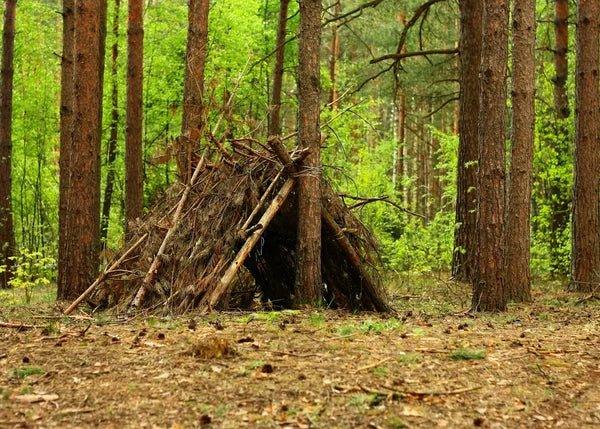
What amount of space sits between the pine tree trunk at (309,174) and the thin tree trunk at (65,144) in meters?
4.19

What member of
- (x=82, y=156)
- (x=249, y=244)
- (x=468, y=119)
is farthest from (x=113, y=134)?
(x=249, y=244)

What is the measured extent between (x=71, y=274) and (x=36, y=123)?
39.6ft

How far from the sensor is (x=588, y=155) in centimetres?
1167

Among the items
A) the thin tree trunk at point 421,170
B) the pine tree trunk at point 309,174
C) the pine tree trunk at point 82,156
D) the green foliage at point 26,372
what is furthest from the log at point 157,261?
the thin tree trunk at point 421,170

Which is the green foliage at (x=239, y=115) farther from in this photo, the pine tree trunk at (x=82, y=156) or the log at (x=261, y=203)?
the log at (x=261, y=203)

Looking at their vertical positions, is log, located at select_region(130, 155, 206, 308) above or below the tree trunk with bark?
below

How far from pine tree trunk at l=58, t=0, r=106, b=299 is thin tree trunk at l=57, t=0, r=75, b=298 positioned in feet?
0.23

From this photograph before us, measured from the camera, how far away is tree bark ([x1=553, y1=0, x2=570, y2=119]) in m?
16.2

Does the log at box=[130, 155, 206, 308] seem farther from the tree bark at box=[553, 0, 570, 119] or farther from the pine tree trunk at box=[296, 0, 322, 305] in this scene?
the tree bark at box=[553, 0, 570, 119]

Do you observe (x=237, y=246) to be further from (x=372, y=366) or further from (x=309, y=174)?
(x=372, y=366)

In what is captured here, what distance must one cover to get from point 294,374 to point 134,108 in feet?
37.3

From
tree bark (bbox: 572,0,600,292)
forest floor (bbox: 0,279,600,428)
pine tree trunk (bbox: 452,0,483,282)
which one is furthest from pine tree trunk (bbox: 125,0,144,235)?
tree bark (bbox: 572,0,600,292)

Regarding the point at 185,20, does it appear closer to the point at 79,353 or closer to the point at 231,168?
the point at 231,168

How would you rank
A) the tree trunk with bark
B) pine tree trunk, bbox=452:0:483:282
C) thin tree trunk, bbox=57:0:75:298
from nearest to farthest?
thin tree trunk, bbox=57:0:75:298 < pine tree trunk, bbox=452:0:483:282 < the tree trunk with bark
